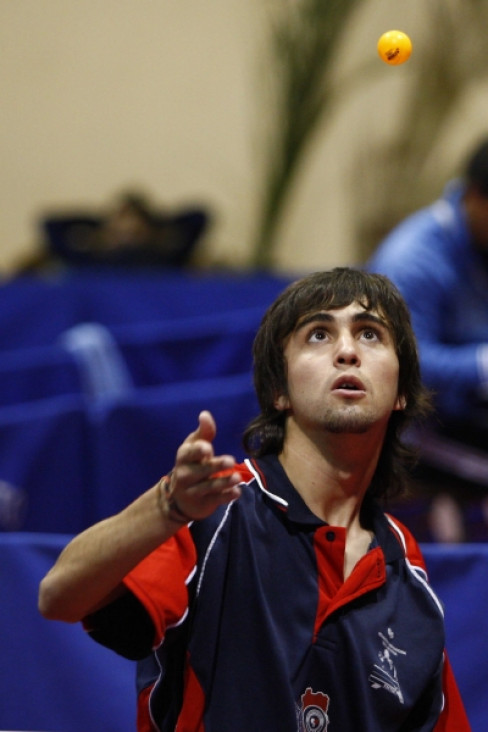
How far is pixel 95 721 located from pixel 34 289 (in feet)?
8.93

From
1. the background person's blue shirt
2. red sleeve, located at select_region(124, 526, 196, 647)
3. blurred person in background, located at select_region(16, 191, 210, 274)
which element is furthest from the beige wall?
red sleeve, located at select_region(124, 526, 196, 647)

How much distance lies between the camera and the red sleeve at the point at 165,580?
1.22m

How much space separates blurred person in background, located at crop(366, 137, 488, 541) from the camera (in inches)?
111

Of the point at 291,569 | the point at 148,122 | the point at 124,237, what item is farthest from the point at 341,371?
the point at 148,122

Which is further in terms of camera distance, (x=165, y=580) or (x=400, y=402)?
(x=400, y=402)

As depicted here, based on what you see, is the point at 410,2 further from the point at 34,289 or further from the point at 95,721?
the point at 95,721

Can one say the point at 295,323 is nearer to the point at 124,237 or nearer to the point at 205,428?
the point at 205,428

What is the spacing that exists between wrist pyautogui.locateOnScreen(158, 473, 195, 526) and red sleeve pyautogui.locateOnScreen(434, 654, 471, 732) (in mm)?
500

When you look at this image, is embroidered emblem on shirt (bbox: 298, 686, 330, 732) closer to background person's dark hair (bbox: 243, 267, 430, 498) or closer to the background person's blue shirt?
background person's dark hair (bbox: 243, 267, 430, 498)

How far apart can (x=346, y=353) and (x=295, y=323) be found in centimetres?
12

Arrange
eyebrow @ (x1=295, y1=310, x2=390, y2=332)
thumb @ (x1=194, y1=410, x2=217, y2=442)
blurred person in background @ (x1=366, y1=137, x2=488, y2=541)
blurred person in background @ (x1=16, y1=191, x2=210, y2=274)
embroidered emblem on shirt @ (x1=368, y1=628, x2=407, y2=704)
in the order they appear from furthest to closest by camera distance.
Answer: blurred person in background @ (x1=16, y1=191, x2=210, y2=274) < blurred person in background @ (x1=366, y1=137, x2=488, y2=541) < eyebrow @ (x1=295, y1=310, x2=390, y2=332) < embroidered emblem on shirt @ (x1=368, y1=628, x2=407, y2=704) < thumb @ (x1=194, y1=410, x2=217, y2=442)

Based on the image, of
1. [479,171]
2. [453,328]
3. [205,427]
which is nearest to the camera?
[205,427]

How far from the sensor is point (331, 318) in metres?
1.45

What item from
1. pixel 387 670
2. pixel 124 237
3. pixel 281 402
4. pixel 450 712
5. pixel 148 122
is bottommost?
pixel 124 237
